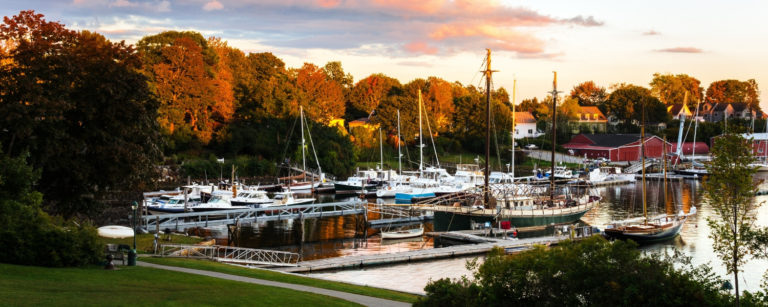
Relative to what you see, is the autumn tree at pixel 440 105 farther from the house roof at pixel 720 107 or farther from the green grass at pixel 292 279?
the green grass at pixel 292 279

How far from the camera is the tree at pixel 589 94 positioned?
181 meters

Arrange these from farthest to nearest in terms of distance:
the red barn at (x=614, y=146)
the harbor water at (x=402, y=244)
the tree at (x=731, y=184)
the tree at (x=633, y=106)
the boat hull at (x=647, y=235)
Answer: the tree at (x=633, y=106) → the red barn at (x=614, y=146) → the boat hull at (x=647, y=235) → the harbor water at (x=402, y=244) → the tree at (x=731, y=184)

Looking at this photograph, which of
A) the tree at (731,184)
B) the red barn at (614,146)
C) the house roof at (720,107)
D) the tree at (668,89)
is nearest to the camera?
the tree at (731,184)

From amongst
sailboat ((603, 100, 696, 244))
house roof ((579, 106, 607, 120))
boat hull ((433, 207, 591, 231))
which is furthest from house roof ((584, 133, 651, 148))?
boat hull ((433, 207, 591, 231))

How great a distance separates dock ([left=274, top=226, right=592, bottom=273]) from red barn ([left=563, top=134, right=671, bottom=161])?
82.8 meters

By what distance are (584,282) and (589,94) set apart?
576 feet

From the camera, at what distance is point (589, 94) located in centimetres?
18338

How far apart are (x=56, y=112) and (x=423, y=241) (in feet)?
87.1

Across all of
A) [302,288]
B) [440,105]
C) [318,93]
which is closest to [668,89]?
[440,105]

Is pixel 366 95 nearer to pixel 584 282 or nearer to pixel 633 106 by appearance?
pixel 633 106

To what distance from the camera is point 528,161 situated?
115 meters

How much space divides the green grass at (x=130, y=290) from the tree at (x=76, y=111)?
964cm

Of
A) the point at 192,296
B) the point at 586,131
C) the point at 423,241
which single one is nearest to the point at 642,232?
the point at 423,241

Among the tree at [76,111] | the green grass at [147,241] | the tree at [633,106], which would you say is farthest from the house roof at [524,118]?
the tree at [76,111]
